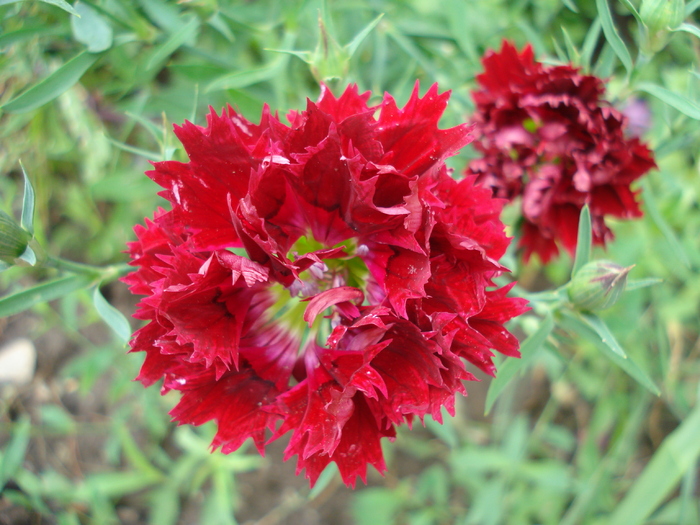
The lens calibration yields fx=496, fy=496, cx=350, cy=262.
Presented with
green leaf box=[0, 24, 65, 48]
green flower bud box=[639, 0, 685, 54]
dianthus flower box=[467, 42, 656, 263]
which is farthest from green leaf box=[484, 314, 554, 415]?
green leaf box=[0, 24, 65, 48]

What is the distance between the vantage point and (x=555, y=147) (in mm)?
910

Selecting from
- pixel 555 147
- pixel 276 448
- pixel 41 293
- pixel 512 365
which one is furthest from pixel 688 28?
pixel 276 448

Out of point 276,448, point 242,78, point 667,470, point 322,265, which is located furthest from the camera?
point 276,448

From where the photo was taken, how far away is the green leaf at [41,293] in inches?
30.9

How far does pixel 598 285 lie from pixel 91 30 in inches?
39.7

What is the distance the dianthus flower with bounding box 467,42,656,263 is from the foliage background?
5.0 inches

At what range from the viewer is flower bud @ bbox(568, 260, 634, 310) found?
2.39ft

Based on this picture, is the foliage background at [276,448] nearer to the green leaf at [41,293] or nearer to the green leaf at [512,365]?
the green leaf at [41,293]

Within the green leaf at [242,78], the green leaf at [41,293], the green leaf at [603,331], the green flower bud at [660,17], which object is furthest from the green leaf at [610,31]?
the green leaf at [41,293]

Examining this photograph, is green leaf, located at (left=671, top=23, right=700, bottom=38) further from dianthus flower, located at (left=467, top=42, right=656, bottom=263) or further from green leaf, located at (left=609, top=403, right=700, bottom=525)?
green leaf, located at (left=609, top=403, right=700, bottom=525)

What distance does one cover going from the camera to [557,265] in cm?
167

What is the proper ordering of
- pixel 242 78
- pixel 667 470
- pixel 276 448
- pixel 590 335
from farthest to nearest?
1. pixel 276 448
2. pixel 667 470
3. pixel 242 78
4. pixel 590 335

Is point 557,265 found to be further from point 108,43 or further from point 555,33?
point 108,43

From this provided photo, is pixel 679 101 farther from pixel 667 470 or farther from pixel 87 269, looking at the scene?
pixel 87 269
